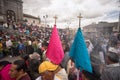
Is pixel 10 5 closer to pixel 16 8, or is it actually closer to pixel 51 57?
pixel 16 8

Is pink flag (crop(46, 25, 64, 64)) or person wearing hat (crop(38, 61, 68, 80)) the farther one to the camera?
pink flag (crop(46, 25, 64, 64))

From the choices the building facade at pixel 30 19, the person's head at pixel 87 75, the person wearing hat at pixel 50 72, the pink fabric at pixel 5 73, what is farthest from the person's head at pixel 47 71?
the building facade at pixel 30 19

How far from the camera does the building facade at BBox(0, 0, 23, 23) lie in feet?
92.4

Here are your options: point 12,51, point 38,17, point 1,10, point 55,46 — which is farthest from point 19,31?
point 38,17

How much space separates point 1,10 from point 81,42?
27.3m

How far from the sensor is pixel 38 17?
198 ft

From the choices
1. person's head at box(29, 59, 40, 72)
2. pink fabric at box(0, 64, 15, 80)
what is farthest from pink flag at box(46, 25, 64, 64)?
pink fabric at box(0, 64, 15, 80)

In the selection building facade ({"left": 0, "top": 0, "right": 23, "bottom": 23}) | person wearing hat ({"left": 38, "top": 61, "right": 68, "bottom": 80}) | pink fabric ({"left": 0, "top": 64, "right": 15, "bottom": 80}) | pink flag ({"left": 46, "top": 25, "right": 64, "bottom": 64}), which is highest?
building facade ({"left": 0, "top": 0, "right": 23, "bottom": 23})

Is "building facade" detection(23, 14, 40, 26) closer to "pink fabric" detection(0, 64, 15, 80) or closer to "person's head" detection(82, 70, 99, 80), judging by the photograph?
"pink fabric" detection(0, 64, 15, 80)

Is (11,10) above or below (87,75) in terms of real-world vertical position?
above

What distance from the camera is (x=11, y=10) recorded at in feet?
102

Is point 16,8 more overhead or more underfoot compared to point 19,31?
more overhead

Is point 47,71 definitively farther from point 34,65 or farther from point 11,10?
point 11,10

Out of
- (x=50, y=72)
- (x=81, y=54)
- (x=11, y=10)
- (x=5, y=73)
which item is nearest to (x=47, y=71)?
(x=50, y=72)
